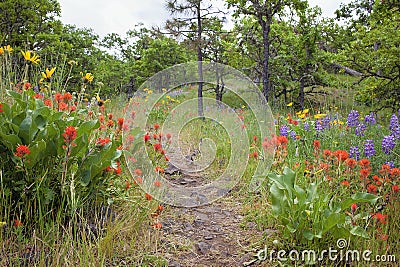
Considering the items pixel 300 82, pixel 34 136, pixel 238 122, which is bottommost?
pixel 34 136

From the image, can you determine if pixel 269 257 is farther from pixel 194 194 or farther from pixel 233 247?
pixel 194 194

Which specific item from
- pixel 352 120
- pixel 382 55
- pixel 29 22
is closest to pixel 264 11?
pixel 382 55

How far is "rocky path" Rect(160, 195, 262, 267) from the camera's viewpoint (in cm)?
199

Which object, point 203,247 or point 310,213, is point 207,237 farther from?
point 310,213

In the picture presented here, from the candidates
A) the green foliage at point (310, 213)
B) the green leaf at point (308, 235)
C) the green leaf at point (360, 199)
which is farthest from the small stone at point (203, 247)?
the green leaf at point (360, 199)

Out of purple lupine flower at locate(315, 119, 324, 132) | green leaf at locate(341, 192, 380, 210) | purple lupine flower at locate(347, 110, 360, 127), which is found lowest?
green leaf at locate(341, 192, 380, 210)

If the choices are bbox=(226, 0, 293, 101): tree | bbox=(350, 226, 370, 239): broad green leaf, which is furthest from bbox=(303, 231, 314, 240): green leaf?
bbox=(226, 0, 293, 101): tree

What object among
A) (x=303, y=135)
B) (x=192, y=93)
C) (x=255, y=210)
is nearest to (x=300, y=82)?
(x=303, y=135)

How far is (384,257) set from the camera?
5.93 feet

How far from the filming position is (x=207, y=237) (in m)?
2.26

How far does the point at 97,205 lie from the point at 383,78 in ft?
17.9

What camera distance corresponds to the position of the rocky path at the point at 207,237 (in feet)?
6.51

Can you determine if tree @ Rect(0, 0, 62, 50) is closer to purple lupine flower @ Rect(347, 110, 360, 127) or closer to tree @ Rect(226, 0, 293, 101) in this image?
tree @ Rect(226, 0, 293, 101)

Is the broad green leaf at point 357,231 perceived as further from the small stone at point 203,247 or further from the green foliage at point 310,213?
the small stone at point 203,247
